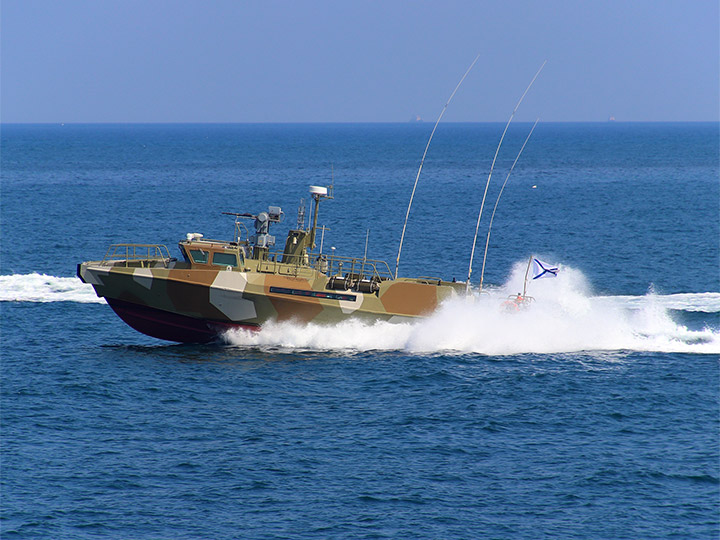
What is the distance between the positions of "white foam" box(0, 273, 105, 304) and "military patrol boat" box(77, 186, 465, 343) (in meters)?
9.97

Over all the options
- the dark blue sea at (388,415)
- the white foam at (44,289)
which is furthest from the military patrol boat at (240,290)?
the white foam at (44,289)

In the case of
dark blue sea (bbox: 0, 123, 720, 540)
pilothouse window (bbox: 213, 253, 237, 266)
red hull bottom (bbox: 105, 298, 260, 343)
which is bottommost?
dark blue sea (bbox: 0, 123, 720, 540)

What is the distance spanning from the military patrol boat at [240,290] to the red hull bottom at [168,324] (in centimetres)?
4

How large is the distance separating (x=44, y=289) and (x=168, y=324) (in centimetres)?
1303

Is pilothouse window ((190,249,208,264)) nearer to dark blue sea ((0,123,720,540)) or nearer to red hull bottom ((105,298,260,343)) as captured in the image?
red hull bottom ((105,298,260,343))

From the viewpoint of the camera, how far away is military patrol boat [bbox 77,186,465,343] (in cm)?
3117

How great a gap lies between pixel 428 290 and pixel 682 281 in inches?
767

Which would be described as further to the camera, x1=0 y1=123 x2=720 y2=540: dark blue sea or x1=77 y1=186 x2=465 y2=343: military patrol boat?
x1=77 y1=186 x2=465 y2=343: military patrol boat

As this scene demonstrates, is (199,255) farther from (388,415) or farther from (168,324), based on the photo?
(388,415)

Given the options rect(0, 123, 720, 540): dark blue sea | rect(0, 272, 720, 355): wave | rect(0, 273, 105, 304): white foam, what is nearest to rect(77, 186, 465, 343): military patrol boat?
rect(0, 272, 720, 355): wave

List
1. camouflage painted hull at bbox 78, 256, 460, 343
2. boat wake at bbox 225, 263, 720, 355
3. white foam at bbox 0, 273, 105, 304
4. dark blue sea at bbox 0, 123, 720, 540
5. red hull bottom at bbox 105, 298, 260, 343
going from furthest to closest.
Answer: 1. white foam at bbox 0, 273, 105, 304
2. boat wake at bbox 225, 263, 720, 355
3. red hull bottom at bbox 105, 298, 260, 343
4. camouflage painted hull at bbox 78, 256, 460, 343
5. dark blue sea at bbox 0, 123, 720, 540

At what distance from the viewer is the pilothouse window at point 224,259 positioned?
31.6 m

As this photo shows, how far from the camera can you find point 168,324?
32.3 meters

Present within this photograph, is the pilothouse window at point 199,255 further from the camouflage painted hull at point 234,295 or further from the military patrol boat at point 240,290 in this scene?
the camouflage painted hull at point 234,295
